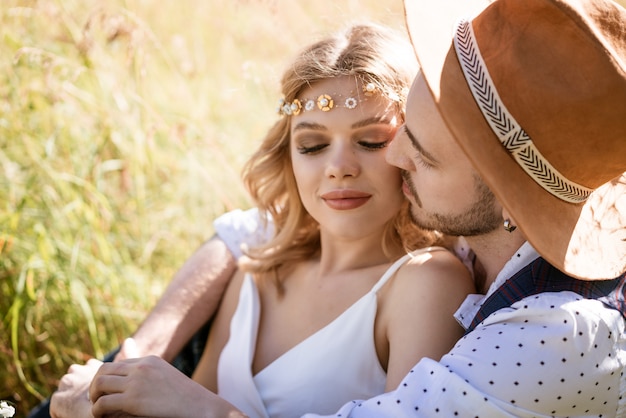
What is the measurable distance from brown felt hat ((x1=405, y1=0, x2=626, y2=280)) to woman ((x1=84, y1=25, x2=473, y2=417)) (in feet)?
1.56

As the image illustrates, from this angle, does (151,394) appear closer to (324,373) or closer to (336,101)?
(324,373)

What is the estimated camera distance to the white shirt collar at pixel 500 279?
2.01 meters

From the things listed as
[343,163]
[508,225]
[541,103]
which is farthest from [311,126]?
[541,103]

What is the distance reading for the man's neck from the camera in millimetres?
2127

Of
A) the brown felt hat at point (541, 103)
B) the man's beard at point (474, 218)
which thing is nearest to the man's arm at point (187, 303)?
the man's beard at point (474, 218)

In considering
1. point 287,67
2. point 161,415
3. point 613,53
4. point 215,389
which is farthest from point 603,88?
point 215,389

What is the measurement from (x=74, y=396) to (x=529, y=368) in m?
1.48

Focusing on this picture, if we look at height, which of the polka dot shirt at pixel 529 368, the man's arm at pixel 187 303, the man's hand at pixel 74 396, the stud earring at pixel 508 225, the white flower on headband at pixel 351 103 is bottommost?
the man's hand at pixel 74 396

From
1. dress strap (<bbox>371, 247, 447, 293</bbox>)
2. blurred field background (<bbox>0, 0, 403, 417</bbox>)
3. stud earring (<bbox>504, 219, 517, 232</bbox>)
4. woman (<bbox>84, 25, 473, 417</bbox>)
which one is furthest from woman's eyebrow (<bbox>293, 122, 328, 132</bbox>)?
stud earring (<bbox>504, 219, 517, 232</bbox>)

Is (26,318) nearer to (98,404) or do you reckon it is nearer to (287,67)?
(98,404)

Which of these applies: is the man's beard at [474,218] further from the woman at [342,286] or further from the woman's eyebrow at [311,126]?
the woman's eyebrow at [311,126]

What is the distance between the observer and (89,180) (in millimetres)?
3623

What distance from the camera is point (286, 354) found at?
8.18 feet

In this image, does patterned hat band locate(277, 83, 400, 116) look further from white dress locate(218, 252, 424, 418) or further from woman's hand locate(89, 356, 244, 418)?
woman's hand locate(89, 356, 244, 418)
